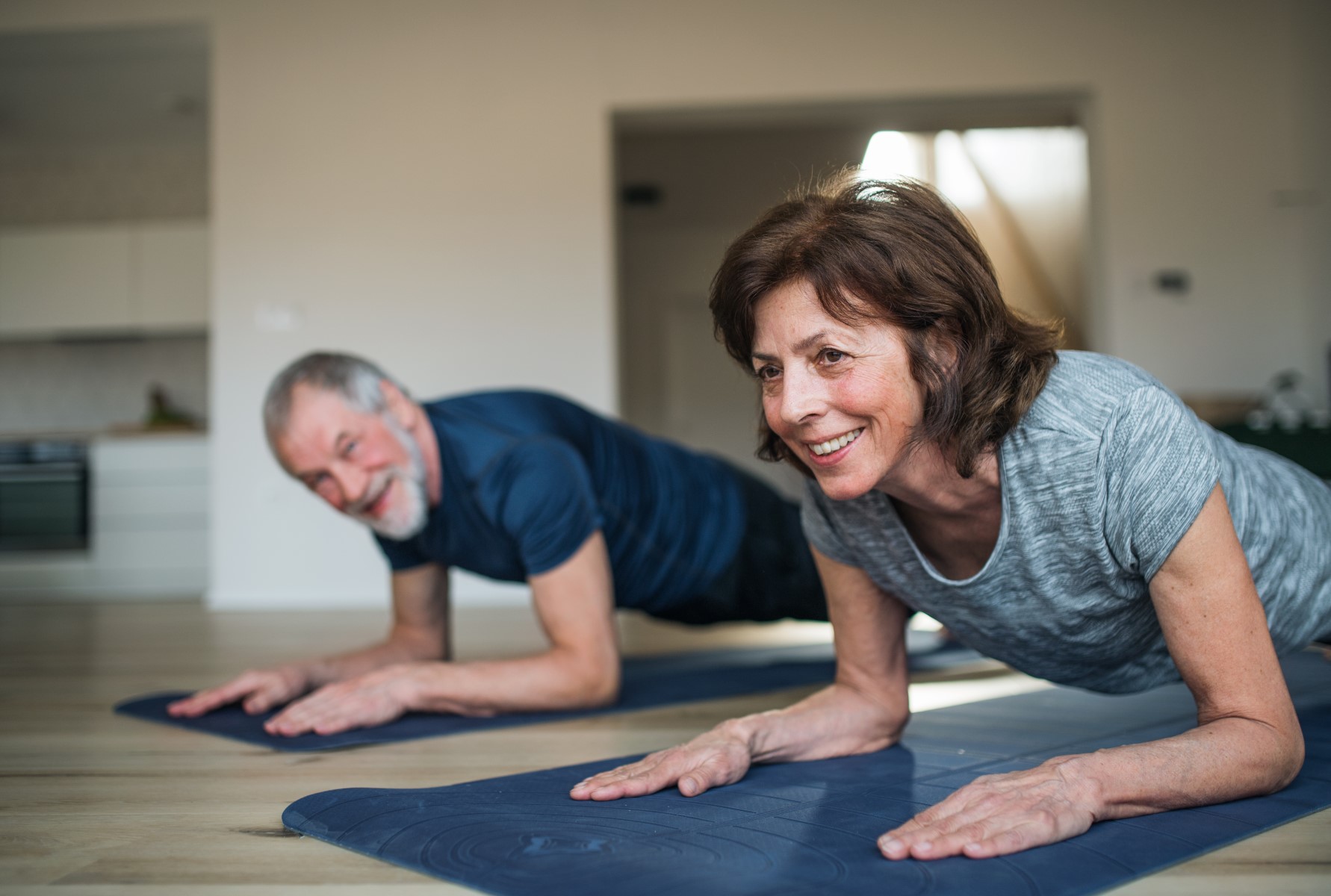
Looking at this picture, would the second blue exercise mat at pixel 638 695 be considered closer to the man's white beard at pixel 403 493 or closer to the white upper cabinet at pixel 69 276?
the man's white beard at pixel 403 493

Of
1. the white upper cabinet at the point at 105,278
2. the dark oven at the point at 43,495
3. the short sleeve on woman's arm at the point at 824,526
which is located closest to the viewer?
the short sleeve on woman's arm at the point at 824,526

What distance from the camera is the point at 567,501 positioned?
2.08 meters

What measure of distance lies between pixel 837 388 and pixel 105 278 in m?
6.53

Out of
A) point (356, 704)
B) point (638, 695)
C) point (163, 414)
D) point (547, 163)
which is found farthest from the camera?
point (163, 414)

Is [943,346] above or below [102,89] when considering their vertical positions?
below

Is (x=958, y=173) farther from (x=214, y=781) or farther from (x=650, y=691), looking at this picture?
(x=214, y=781)

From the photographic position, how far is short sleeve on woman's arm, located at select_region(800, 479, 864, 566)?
5.04 feet

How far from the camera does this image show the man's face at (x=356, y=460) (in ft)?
6.67

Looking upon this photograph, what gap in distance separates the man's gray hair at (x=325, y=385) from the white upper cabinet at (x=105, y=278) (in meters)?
5.06

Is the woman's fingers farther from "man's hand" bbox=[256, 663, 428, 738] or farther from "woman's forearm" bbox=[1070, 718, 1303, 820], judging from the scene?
"man's hand" bbox=[256, 663, 428, 738]

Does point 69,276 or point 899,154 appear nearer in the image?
point 69,276

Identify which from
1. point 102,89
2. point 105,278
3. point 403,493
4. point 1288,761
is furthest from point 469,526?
point 105,278

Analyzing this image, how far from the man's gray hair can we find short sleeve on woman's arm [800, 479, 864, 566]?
35.5 inches

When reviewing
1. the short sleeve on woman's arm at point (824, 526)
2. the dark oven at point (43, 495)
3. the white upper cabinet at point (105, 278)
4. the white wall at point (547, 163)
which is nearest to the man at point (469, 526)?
the short sleeve on woman's arm at point (824, 526)
